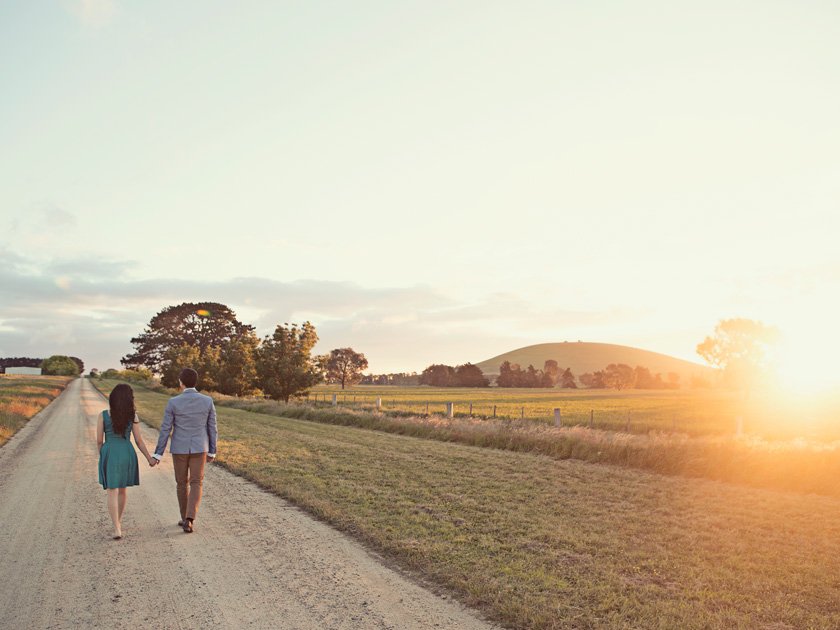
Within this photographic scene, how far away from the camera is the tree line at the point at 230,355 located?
46031 mm

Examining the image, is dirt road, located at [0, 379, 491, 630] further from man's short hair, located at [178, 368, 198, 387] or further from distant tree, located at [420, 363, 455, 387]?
distant tree, located at [420, 363, 455, 387]

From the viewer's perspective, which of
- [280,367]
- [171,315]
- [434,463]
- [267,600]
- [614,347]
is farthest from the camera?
[614,347]

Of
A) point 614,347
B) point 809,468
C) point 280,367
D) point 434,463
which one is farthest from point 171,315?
point 614,347

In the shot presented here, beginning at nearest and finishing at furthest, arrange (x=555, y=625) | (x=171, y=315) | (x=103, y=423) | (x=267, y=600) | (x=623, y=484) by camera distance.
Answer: (x=555, y=625)
(x=267, y=600)
(x=103, y=423)
(x=623, y=484)
(x=171, y=315)

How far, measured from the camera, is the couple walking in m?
8.20

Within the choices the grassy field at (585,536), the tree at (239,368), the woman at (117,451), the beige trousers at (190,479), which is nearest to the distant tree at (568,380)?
the tree at (239,368)

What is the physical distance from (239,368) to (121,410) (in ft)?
165

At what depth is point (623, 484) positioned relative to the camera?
1330 centimetres

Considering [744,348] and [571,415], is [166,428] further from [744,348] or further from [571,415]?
[744,348]

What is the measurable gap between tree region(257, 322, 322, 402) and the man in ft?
Answer: 123

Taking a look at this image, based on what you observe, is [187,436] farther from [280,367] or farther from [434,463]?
[280,367]

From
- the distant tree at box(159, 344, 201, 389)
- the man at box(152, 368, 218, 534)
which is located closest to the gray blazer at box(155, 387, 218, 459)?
the man at box(152, 368, 218, 534)

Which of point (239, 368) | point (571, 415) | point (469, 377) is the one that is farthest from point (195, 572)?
point (469, 377)

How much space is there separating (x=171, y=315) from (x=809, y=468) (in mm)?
93705
